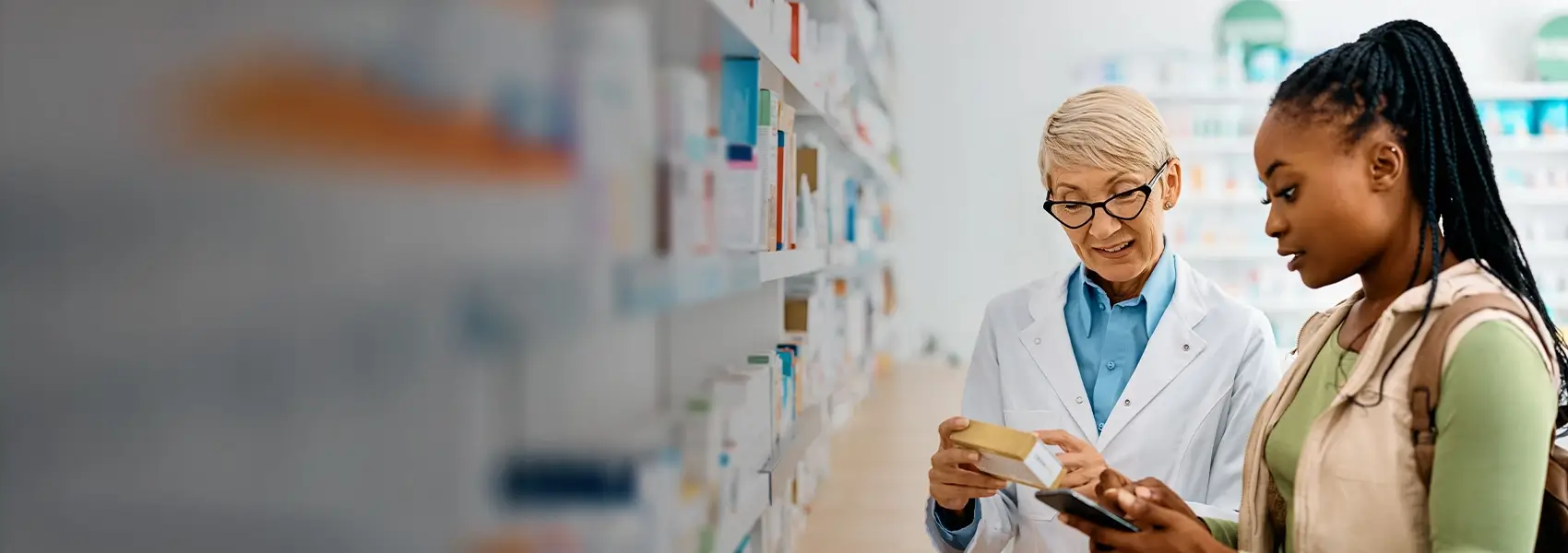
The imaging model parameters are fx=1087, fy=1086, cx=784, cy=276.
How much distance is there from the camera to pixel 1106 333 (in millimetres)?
1807

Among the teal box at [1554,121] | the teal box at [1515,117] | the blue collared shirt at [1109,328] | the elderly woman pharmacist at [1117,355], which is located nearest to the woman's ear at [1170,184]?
the elderly woman pharmacist at [1117,355]

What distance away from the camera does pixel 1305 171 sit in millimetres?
1104

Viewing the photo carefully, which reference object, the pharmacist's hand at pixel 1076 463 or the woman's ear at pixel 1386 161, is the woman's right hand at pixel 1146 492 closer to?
the pharmacist's hand at pixel 1076 463

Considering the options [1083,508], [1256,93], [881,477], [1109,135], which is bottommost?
[881,477]

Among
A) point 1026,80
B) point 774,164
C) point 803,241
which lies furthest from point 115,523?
point 1026,80

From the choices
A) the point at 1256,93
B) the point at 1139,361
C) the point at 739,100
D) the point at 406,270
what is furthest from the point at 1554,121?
the point at 406,270

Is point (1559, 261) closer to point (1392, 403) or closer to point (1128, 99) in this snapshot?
point (1128, 99)

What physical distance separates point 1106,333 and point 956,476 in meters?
0.44

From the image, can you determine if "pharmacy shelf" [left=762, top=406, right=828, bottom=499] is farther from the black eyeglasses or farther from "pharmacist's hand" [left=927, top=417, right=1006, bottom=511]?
the black eyeglasses

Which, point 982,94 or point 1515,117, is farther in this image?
point 982,94

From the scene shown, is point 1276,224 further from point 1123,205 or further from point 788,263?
point 788,263

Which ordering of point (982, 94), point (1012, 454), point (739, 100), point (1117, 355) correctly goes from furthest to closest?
point (982, 94) < point (1117, 355) < point (739, 100) < point (1012, 454)

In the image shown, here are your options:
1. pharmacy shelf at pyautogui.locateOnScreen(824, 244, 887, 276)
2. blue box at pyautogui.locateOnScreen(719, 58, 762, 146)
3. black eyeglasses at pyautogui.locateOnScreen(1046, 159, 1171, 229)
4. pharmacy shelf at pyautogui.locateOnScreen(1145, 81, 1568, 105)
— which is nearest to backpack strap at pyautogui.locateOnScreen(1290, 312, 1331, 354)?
black eyeglasses at pyautogui.locateOnScreen(1046, 159, 1171, 229)

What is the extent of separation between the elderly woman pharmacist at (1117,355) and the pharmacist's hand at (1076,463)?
0.11 metres
